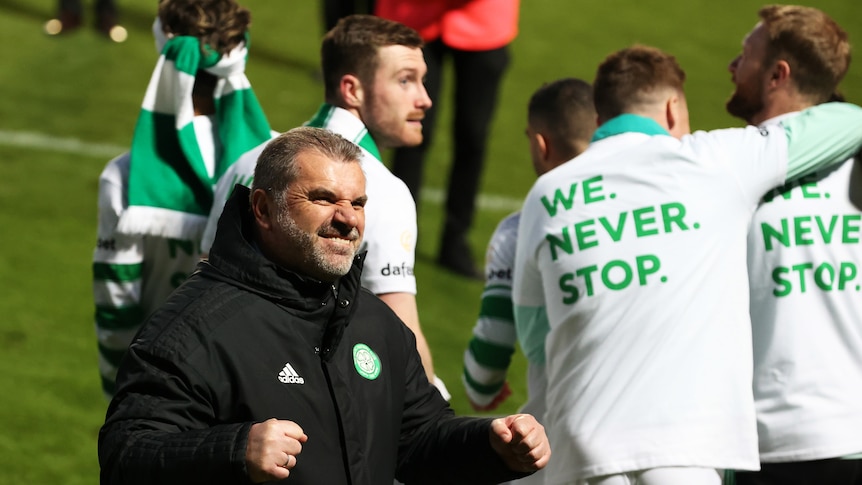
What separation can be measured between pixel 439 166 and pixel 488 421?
20.5 ft

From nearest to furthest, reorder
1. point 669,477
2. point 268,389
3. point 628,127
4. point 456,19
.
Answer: point 268,389
point 669,477
point 628,127
point 456,19

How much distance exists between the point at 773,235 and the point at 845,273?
0.21 metres

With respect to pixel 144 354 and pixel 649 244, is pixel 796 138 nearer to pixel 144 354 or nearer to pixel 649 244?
pixel 649 244

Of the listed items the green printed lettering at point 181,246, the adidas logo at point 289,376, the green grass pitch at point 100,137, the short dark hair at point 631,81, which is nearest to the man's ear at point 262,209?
the adidas logo at point 289,376

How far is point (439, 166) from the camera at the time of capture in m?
9.06

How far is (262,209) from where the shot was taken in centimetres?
287

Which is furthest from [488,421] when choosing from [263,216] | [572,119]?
[572,119]

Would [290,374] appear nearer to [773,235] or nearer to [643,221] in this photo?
[643,221]

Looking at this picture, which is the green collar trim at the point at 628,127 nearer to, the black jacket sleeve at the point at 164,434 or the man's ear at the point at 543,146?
the man's ear at the point at 543,146

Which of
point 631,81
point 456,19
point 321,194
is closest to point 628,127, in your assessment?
point 631,81

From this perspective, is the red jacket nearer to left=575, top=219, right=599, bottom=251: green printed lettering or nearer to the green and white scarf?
the green and white scarf

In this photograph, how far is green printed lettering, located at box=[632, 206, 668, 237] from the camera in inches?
138

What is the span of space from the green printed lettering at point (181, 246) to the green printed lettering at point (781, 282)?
1696mm

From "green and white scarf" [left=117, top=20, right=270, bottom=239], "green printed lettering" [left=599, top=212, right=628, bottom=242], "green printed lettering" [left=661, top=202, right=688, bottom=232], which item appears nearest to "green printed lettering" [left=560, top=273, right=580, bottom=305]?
"green printed lettering" [left=599, top=212, right=628, bottom=242]
